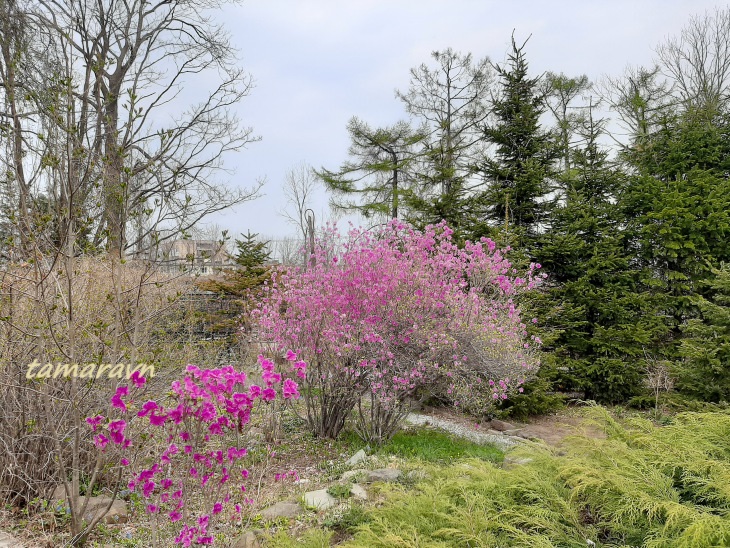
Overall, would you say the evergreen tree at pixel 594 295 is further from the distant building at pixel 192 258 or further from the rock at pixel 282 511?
the distant building at pixel 192 258

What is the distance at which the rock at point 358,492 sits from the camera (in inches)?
139

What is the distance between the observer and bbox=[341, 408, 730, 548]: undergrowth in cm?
189

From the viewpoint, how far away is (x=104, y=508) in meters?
3.32

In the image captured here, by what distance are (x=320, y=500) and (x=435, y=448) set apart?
212cm

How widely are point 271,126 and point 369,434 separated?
939cm

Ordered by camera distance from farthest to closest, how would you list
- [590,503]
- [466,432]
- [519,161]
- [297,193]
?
[297,193], [519,161], [466,432], [590,503]

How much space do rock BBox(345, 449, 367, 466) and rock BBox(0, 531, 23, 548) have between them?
8.48ft

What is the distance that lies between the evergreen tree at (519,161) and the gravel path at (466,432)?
440cm

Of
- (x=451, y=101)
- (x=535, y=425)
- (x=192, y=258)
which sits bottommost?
(x=535, y=425)

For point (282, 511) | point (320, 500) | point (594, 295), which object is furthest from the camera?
point (594, 295)

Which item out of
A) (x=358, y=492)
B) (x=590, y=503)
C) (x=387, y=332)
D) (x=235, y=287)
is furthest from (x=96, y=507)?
(x=235, y=287)

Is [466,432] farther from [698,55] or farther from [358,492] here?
[698,55]

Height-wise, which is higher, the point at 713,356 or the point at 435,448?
the point at 713,356

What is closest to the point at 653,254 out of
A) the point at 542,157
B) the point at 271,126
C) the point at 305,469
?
the point at 542,157
